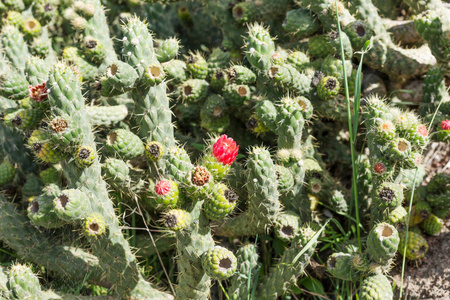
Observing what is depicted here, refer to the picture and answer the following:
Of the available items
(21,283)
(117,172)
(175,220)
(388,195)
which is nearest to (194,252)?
(175,220)

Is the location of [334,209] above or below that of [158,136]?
below

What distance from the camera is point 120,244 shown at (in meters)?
3.07

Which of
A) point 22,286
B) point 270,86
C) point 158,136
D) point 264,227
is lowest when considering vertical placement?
point 22,286

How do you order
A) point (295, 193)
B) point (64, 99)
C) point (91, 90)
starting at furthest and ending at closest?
1. point (91, 90)
2. point (295, 193)
3. point (64, 99)

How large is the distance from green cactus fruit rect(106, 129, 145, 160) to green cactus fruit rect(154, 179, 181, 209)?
53cm

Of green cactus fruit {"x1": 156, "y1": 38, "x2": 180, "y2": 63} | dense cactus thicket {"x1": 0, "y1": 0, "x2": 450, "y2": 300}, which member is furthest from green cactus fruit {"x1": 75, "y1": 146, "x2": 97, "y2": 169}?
green cactus fruit {"x1": 156, "y1": 38, "x2": 180, "y2": 63}

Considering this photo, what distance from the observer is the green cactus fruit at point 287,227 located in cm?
310

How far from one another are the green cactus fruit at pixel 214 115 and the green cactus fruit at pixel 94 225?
46.9 inches

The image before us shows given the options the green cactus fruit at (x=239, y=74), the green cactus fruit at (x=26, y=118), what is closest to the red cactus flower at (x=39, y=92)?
the green cactus fruit at (x=26, y=118)

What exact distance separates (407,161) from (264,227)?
1.04m

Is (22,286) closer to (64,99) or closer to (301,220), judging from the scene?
(64,99)

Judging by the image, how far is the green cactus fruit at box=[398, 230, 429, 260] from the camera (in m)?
3.25

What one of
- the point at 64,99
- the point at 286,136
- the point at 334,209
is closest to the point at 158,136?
the point at 64,99

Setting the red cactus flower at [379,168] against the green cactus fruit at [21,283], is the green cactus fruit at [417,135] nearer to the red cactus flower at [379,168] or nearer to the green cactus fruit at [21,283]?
the red cactus flower at [379,168]
